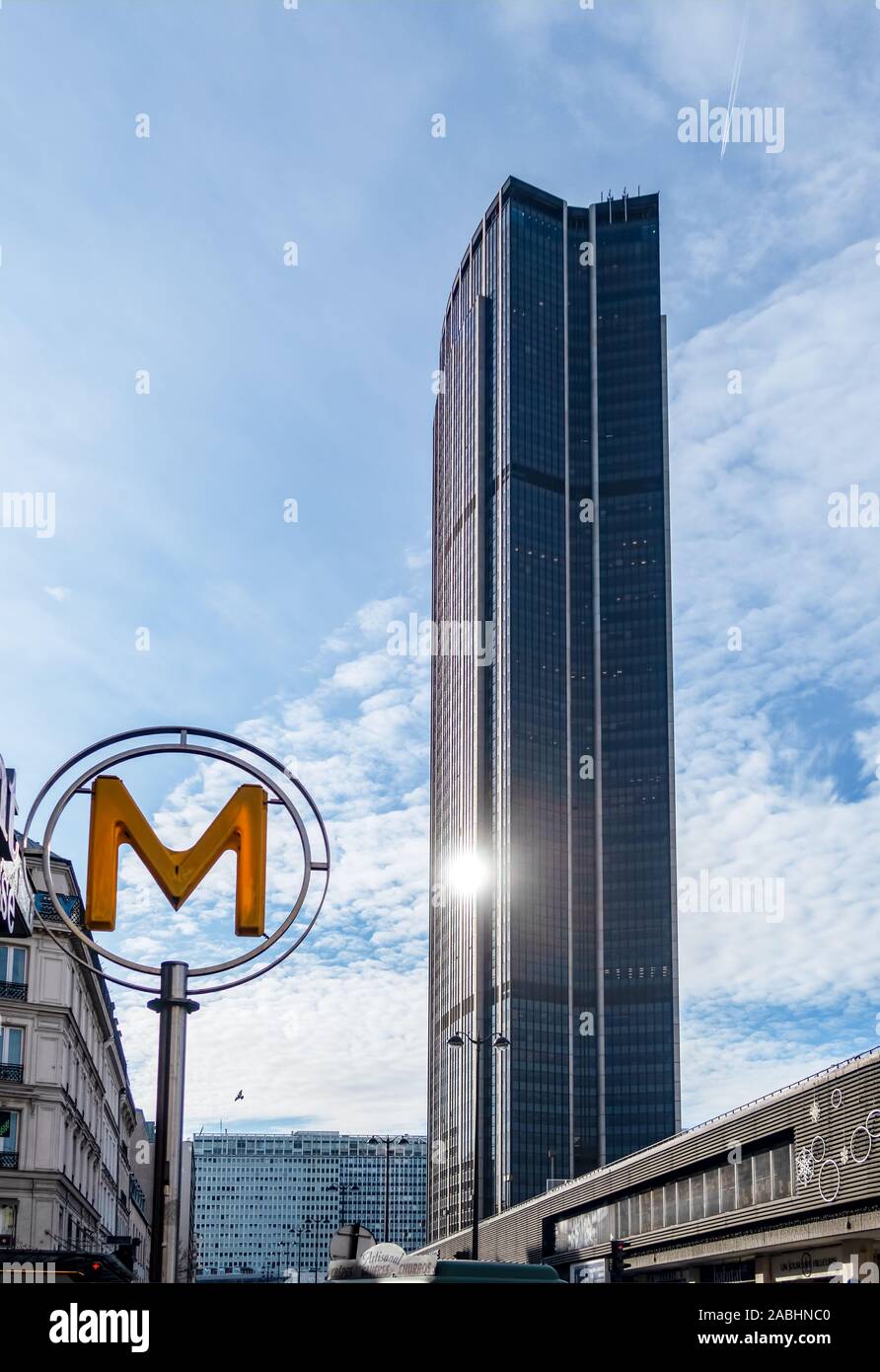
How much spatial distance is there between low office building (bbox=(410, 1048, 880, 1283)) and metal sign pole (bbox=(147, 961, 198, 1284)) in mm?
34528

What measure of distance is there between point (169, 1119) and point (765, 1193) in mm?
43839

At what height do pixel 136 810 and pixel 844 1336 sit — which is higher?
pixel 136 810

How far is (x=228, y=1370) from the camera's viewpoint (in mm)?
3932

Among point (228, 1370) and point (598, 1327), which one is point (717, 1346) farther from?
point (228, 1370)

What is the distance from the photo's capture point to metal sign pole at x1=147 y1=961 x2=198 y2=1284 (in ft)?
26.6

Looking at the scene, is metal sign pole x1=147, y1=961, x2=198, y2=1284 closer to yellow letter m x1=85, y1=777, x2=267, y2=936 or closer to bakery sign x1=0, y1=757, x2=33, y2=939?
Result: yellow letter m x1=85, y1=777, x2=267, y2=936

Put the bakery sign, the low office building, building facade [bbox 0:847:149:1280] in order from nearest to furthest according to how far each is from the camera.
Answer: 1. the bakery sign
2. the low office building
3. building facade [bbox 0:847:149:1280]

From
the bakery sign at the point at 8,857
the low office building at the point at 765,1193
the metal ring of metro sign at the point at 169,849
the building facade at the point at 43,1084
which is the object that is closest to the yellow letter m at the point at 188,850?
the metal ring of metro sign at the point at 169,849

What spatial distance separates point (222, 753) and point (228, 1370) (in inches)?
240

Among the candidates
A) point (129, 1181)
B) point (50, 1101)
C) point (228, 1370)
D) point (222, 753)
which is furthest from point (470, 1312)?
point (129, 1181)

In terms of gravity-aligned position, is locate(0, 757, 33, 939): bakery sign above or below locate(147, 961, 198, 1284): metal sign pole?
above

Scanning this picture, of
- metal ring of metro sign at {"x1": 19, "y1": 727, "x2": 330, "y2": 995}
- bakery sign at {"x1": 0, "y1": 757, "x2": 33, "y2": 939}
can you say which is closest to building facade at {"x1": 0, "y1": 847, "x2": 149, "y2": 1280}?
bakery sign at {"x1": 0, "y1": 757, "x2": 33, "y2": 939}

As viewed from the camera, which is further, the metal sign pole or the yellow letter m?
the yellow letter m

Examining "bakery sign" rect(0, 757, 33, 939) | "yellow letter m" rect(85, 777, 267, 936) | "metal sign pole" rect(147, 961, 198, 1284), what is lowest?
"metal sign pole" rect(147, 961, 198, 1284)
